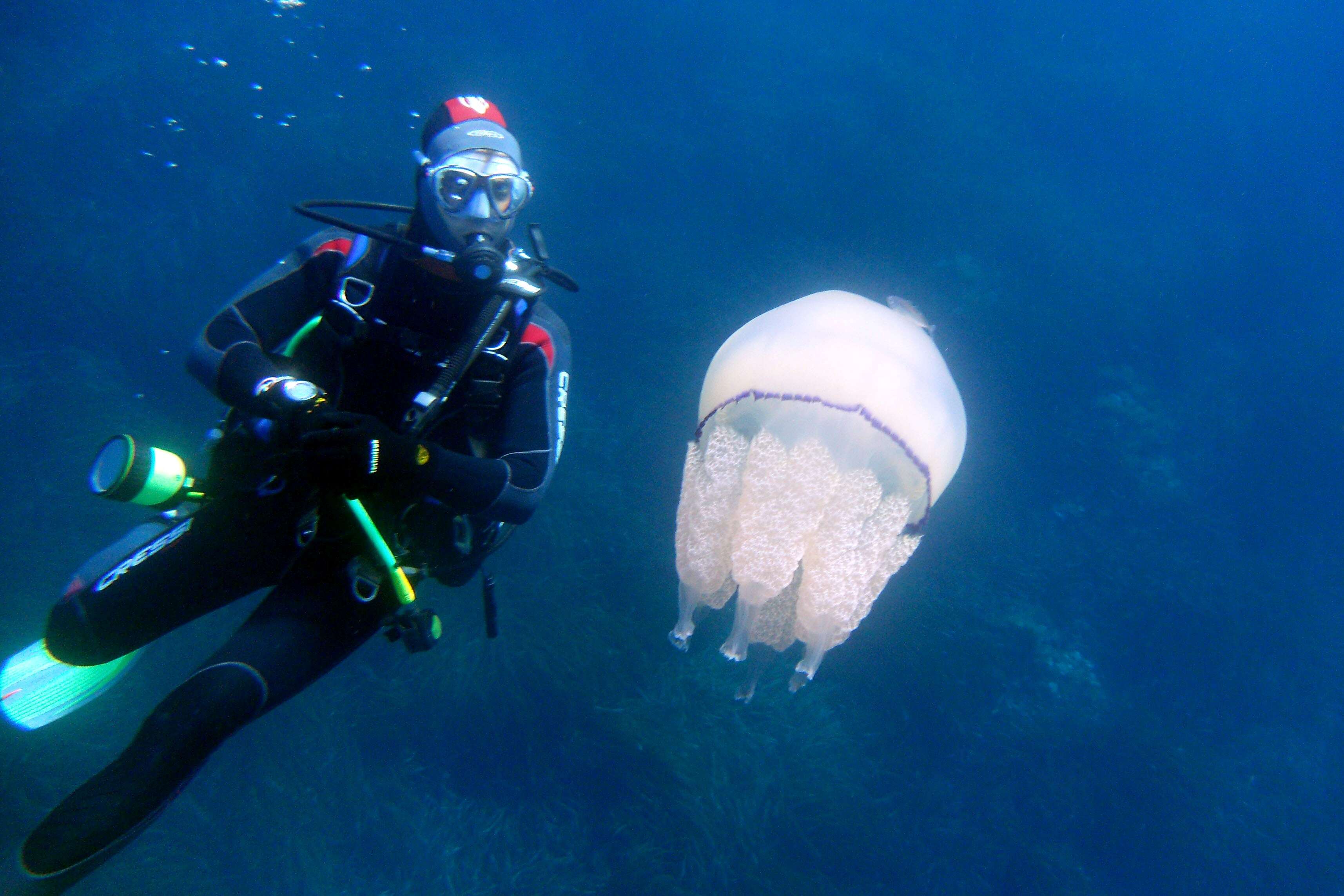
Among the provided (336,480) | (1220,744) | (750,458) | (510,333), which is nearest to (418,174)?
(510,333)

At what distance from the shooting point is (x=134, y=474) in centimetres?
286

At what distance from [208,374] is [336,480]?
1106mm

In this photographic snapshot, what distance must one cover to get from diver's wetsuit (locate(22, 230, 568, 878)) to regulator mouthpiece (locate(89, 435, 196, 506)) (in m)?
0.21

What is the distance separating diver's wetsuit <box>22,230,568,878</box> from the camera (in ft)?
9.34

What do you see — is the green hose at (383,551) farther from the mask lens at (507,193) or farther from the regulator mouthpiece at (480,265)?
the mask lens at (507,193)

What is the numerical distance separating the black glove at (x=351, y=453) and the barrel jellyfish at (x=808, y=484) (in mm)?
1890

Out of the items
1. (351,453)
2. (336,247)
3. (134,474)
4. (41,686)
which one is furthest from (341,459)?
(41,686)

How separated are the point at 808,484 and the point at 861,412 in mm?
536

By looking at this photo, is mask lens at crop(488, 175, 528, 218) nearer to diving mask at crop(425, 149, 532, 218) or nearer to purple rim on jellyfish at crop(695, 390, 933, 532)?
diving mask at crop(425, 149, 532, 218)

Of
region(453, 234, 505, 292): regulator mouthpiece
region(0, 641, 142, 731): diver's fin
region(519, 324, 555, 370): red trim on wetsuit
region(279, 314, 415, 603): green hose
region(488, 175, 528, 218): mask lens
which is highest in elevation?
region(488, 175, 528, 218): mask lens

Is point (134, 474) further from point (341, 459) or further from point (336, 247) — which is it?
point (336, 247)

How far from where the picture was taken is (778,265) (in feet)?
24.0

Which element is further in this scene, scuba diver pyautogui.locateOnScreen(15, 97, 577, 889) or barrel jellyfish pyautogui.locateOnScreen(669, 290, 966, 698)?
barrel jellyfish pyautogui.locateOnScreen(669, 290, 966, 698)

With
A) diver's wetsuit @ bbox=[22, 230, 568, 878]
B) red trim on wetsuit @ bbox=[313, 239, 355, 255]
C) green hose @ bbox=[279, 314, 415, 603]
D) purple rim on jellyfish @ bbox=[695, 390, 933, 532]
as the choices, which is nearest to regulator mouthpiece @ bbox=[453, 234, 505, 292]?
diver's wetsuit @ bbox=[22, 230, 568, 878]
